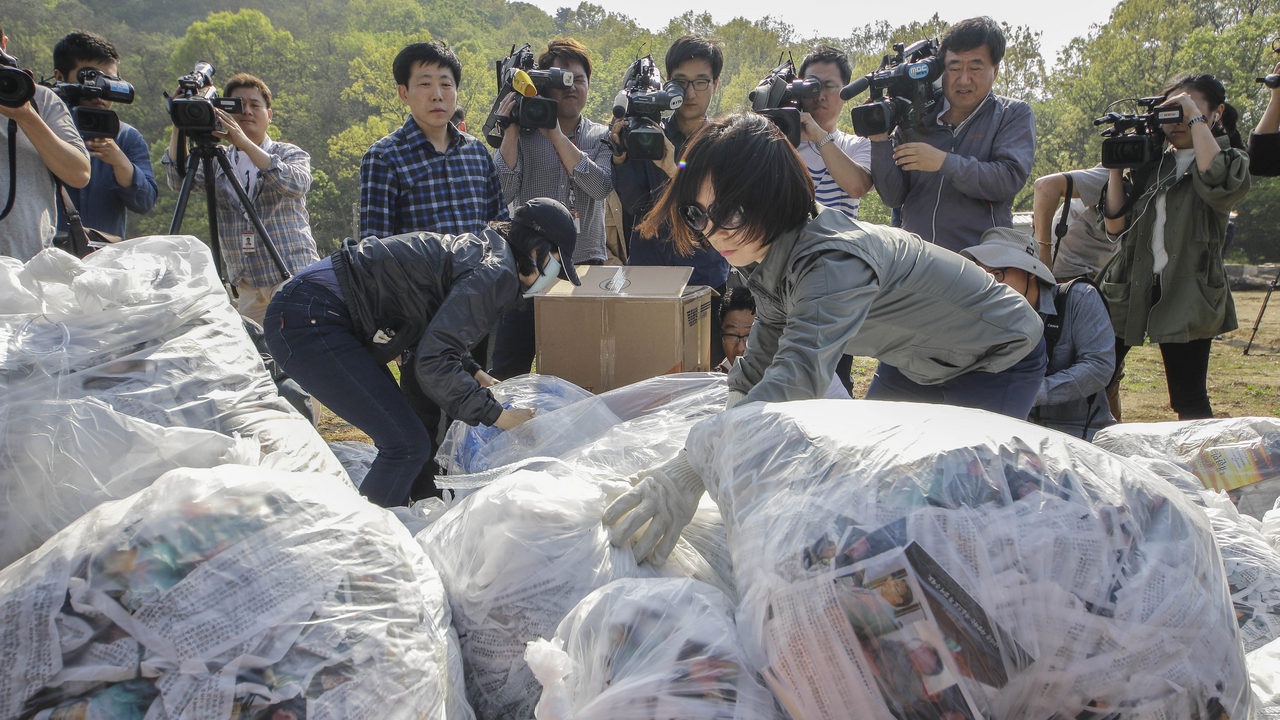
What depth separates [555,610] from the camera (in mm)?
1252

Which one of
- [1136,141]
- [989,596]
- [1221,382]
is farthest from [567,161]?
[1221,382]

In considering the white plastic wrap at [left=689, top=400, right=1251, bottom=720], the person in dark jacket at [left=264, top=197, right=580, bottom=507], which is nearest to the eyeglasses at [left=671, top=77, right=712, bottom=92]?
the person in dark jacket at [left=264, top=197, right=580, bottom=507]

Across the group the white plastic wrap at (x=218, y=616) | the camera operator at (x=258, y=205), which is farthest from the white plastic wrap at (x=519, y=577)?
the camera operator at (x=258, y=205)

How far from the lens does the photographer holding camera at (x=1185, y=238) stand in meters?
2.96

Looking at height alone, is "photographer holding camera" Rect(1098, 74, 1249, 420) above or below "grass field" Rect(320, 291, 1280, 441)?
above

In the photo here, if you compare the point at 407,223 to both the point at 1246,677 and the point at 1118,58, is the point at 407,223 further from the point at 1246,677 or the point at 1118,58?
the point at 1118,58

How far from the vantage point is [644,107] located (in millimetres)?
3125

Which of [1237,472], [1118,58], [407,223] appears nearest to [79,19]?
[1118,58]

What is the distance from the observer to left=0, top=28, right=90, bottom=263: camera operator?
2404 mm

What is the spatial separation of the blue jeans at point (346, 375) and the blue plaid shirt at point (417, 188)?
2.48ft

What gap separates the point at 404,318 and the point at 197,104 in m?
1.46

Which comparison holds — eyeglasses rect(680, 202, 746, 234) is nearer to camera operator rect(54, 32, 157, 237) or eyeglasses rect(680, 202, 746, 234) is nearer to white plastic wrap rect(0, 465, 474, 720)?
white plastic wrap rect(0, 465, 474, 720)

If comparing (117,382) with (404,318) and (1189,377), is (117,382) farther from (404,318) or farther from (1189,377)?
(1189,377)

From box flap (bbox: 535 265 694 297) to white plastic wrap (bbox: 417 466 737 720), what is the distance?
1.41 meters
